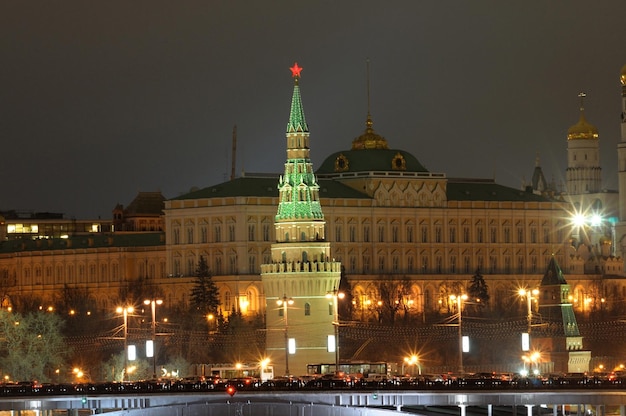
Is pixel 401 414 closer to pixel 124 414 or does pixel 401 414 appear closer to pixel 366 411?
pixel 366 411

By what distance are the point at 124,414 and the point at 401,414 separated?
18108mm

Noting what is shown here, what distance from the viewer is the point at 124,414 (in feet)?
655

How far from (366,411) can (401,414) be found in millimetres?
3422

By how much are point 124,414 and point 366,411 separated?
1570 centimetres

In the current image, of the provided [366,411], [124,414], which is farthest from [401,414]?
[124,414]

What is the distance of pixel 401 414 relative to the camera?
197000mm
